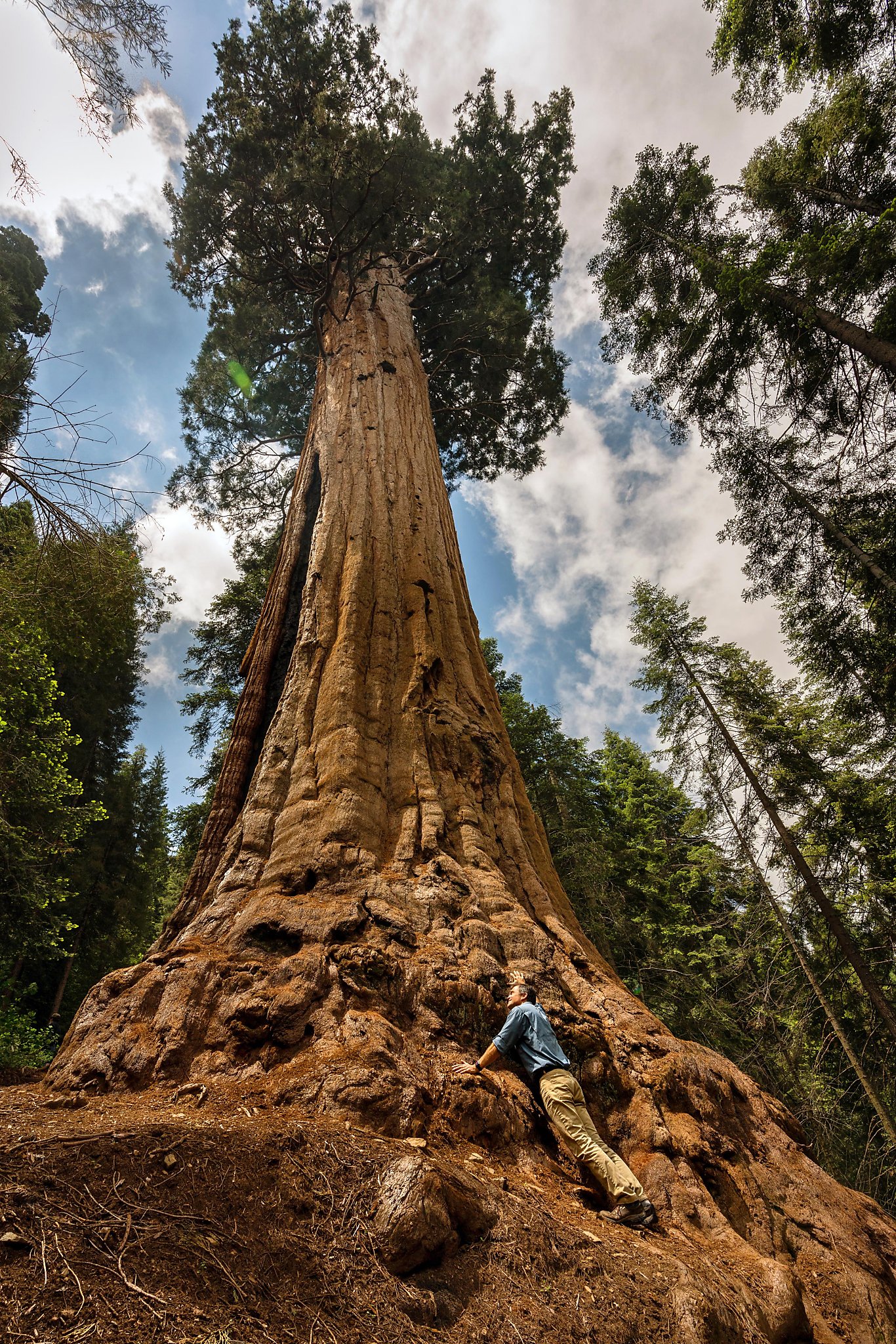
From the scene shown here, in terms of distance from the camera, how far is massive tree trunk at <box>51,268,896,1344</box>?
7.66 feet

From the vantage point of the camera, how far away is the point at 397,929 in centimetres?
309

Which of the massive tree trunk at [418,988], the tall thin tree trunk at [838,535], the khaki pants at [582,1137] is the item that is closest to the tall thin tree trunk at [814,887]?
the tall thin tree trunk at [838,535]

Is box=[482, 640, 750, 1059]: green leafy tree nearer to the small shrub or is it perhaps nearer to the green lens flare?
the green lens flare

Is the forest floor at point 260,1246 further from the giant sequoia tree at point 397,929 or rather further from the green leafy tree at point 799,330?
the green leafy tree at point 799,330

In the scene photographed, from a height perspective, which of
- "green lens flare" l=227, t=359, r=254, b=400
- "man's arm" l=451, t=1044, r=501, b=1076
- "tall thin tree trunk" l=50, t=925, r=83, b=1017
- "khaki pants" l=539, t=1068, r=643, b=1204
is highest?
"green lens flare" l=227, t=359, r=254, b=400

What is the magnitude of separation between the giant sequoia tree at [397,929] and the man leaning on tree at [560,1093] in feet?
0.45

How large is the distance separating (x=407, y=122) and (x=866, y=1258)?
12.7 metres

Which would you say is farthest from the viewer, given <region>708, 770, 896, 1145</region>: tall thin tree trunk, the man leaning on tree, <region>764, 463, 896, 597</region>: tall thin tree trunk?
<region>708, 770, 896, 1145</region>: tall thin tree trunk

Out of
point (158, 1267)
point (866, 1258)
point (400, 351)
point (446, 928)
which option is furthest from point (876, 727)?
point (158, 1267)

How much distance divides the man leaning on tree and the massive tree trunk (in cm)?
11

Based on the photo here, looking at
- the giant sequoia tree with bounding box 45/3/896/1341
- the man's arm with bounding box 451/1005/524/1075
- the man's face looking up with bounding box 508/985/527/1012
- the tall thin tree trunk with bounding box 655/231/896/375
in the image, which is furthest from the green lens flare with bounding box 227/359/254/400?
the man's arm with bounding box 451/1005/524/1075

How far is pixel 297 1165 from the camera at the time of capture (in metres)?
1.84

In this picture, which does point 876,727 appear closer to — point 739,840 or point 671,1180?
point 739,840

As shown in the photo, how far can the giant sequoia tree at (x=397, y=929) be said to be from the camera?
94.2 inches
